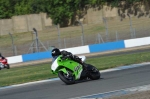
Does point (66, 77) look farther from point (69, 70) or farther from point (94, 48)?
point (94, 48)

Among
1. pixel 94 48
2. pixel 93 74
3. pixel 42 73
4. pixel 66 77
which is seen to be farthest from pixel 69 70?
pixel 94 48

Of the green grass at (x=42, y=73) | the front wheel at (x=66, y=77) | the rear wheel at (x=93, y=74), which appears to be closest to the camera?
the front wheel at (x=66, y=77)

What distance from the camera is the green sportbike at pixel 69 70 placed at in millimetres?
14539

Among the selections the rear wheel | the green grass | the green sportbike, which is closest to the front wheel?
the green sportbike

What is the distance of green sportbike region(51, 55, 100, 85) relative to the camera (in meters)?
14.5

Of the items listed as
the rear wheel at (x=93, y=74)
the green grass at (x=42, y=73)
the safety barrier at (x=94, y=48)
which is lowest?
the safety barrier at (x=94, y=48)

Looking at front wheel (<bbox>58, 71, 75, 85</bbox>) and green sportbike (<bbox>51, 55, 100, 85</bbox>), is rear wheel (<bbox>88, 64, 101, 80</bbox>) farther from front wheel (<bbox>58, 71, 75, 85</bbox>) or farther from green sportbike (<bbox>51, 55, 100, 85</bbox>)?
front wheel (<bbox>58, 71, 75, 85</bbox>)

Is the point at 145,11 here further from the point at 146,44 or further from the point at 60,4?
the point at 146,44

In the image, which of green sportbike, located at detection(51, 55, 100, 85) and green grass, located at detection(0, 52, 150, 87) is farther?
green grass, located at detection(0, 52, 150, 87)

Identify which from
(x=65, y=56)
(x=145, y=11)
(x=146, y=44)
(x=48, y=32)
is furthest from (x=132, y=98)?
(x=145, y=11)

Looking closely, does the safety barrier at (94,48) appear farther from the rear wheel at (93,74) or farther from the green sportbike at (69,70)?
the green sportbike at (69,70)

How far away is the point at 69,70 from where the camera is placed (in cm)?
1473

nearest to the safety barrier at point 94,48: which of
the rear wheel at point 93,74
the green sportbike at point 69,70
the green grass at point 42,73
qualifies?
the green grass at point 42,73

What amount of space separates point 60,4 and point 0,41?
1335 centimetres
